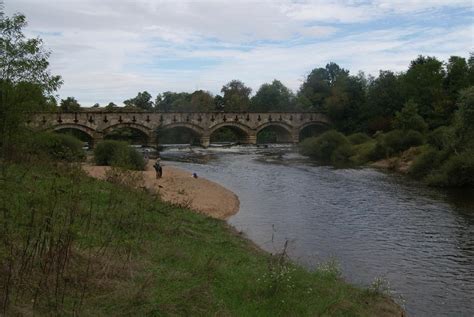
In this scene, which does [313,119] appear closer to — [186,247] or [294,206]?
[294,206]

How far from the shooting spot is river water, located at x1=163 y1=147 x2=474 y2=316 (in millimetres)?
16281

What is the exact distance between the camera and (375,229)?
23.8 m

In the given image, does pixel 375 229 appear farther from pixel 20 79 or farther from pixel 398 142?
pixel 398 142

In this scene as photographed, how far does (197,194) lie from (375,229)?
12151 millimetres

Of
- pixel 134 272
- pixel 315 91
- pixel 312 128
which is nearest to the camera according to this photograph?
pixel 134 272

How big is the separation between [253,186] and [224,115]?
166ft

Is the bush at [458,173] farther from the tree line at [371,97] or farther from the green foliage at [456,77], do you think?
the green foliage at [456,77]

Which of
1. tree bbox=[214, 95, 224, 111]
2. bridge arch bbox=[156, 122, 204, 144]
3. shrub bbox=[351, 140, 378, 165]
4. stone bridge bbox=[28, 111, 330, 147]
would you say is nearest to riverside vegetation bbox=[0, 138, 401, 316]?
shrub bbox=[351, 140, 378, 165]

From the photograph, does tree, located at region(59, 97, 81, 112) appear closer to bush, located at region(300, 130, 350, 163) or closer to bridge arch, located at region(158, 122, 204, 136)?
bridge arch, located at region(158, 122, 204, 136)

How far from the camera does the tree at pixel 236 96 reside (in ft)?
396

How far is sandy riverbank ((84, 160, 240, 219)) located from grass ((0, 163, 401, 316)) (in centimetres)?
Answer: 852

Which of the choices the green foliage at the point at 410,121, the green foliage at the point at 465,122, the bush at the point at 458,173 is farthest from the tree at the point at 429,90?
the bush at the point at 458,173

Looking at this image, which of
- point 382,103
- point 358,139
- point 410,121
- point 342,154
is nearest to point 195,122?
point 358,139

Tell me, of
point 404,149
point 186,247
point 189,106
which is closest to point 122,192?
point 186,247
